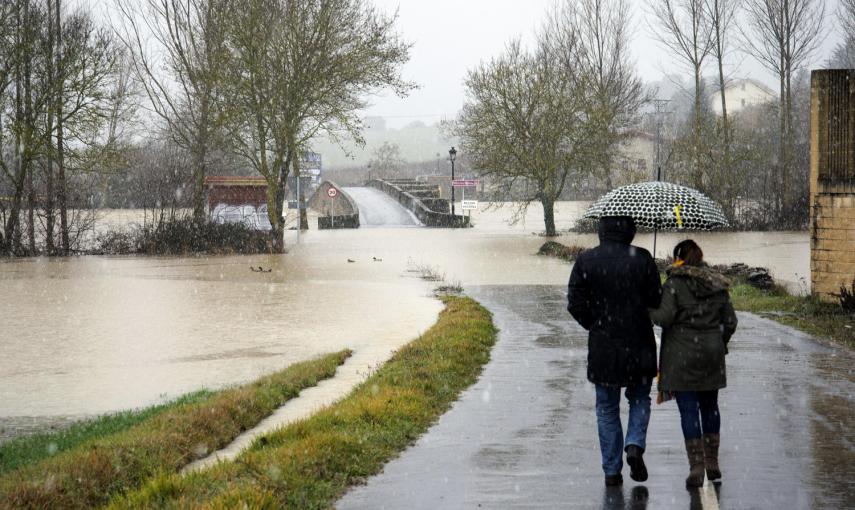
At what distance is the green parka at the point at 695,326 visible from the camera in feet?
21.9

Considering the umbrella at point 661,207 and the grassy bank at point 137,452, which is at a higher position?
the umbrella at point 661,207

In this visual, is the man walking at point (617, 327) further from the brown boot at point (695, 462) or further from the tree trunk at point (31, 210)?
the tree trunk at point (31, 210)

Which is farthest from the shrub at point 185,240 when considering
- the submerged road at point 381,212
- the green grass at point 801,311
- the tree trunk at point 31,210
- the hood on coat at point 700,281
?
the hood on coat at point 700,281

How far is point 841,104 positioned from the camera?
17.3m

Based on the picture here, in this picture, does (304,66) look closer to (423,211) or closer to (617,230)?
(423,211)

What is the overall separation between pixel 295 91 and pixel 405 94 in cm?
453

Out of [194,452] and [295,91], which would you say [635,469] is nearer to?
[194,452]

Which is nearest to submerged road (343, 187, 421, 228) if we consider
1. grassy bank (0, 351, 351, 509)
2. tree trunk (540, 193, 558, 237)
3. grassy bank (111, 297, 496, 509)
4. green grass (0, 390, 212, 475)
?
tree trunk (540, 193, 558, 237)

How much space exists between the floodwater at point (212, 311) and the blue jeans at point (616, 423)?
21.6 feet

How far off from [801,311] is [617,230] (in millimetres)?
12267

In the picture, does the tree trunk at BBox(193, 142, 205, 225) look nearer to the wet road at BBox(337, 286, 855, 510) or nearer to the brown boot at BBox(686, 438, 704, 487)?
the wet road at BBox(337, 286, 855, 510)

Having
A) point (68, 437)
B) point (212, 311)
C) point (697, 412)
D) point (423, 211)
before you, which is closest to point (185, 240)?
point (212, 311)

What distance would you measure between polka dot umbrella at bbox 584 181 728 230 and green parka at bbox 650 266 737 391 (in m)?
1.48

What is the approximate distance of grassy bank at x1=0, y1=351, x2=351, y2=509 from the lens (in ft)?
23.1
